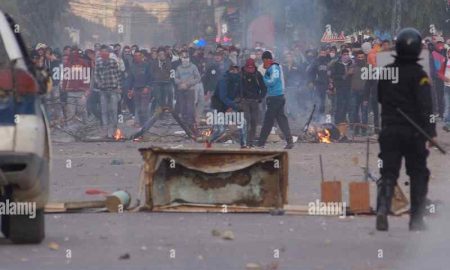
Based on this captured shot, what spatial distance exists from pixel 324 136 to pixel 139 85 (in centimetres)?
762

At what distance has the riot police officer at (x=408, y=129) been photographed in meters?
11.7

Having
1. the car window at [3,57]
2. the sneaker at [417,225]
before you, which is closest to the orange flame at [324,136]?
the sneaker at [417,225]

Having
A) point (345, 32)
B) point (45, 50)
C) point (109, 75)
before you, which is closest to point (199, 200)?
point (109, 75)

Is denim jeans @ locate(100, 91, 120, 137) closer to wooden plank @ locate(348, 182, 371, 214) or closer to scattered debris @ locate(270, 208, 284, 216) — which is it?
scattered debris @ locate(270, 208, 284, 216)

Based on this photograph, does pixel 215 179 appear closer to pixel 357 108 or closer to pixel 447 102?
pixel 357 108

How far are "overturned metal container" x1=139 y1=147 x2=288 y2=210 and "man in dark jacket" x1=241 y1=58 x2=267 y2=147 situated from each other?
10.9 m

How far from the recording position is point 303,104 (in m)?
34.5

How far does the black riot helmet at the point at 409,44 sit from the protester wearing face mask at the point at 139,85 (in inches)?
795

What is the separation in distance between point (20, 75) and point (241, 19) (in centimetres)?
5864

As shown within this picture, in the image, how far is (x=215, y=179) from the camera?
13586 millimetres

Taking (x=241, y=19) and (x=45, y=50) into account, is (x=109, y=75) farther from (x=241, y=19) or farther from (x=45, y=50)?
(x=241, y=19)

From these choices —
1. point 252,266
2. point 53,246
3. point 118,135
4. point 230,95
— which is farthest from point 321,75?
point 252,266

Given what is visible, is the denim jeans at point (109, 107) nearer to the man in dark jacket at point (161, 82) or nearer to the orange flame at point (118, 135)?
the orange flame at point (118, 135)

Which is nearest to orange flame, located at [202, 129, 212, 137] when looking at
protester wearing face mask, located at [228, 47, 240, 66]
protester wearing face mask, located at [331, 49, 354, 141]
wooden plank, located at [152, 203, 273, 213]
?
protester wearing face mask, located at [331, 49, 354, 141]
